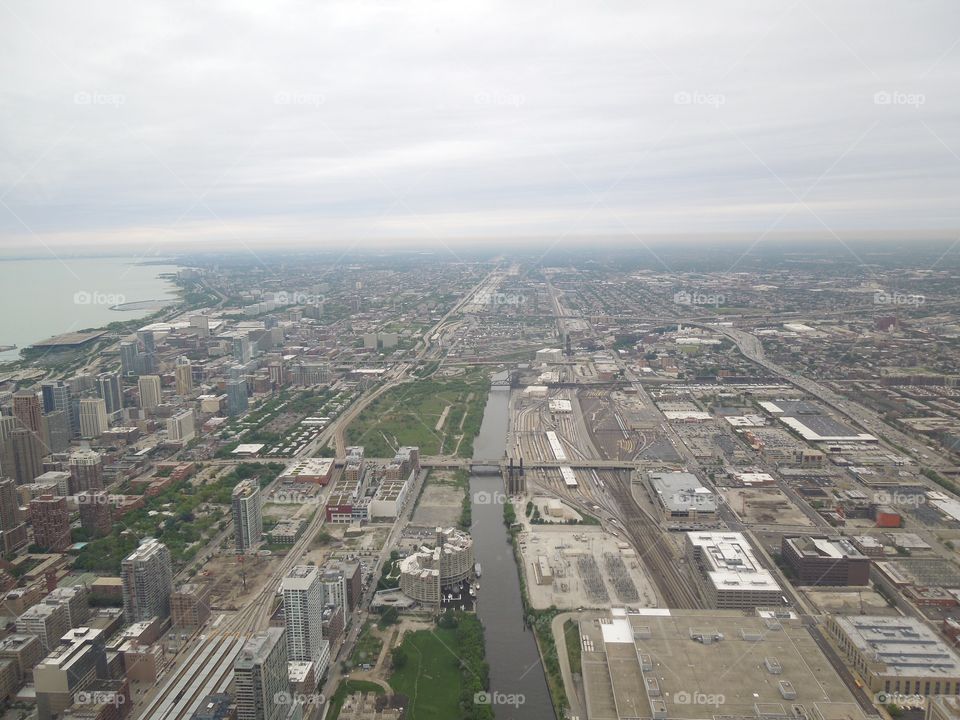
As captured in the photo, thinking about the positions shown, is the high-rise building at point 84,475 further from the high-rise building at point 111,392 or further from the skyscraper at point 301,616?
the skyscraper at point 301,616

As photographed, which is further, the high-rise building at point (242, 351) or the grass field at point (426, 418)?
the high-rise building at point (242, 351)

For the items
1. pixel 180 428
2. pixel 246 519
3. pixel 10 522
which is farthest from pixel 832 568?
pixel 180 428

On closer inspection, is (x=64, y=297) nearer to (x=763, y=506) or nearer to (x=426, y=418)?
(x=426, y=418)

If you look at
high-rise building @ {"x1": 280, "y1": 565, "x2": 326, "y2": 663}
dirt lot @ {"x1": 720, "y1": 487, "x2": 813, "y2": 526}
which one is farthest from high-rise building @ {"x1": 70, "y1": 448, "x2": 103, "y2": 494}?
dirt lot @ {"x1": 720, "y1": 487, "x2": 813, "y2": 526}

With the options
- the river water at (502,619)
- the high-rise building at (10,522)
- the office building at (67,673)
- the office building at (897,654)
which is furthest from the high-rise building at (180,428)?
the office building at (897,654)

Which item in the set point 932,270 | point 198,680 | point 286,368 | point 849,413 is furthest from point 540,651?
point 932,270

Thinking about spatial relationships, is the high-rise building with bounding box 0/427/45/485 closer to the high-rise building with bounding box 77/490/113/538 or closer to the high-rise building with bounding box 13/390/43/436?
the high-rise building with bounding box 13/390/43/436

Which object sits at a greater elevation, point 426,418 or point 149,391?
point 149,391
